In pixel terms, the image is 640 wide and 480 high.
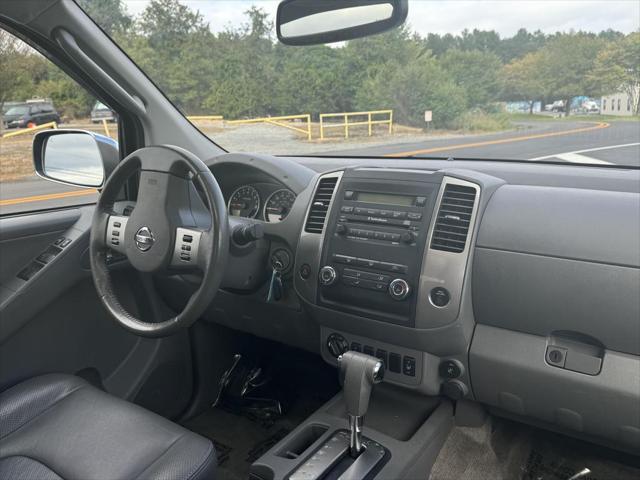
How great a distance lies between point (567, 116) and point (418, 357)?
990mm

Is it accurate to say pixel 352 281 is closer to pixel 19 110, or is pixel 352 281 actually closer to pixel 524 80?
pixel 524 80

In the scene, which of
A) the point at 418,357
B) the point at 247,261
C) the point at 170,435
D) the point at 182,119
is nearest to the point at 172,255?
the point at 247,261

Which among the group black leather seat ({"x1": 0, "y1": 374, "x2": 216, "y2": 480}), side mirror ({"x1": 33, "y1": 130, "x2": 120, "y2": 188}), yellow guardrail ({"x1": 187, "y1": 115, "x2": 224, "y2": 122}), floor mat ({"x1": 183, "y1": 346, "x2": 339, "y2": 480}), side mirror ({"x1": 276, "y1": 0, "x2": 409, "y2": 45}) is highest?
side mirror ({"x1": 276, "y1": 0, "x2": 409, "y2": 45})

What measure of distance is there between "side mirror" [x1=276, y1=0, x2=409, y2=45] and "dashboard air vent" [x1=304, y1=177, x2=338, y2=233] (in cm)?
51

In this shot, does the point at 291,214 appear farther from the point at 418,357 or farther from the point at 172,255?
the point at 418,357

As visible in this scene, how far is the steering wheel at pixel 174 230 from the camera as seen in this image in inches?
66.5

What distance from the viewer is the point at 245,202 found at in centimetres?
246

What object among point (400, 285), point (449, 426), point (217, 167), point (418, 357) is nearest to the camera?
point (400, 285)

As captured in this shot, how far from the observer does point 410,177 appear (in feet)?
6.17

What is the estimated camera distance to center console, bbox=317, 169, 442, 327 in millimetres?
1812

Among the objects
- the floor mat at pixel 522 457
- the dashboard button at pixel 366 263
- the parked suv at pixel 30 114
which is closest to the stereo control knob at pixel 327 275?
the dashboard button at pixel 366 263

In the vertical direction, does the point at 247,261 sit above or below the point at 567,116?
below

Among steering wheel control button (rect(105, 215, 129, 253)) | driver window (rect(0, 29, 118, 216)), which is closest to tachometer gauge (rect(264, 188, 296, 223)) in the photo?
steering wheel control button (rect(105, 215, 129, 253))

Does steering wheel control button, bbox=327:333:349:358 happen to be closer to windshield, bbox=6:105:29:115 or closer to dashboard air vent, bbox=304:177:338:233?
dashboard air vent, bbox=304:177:338:233
